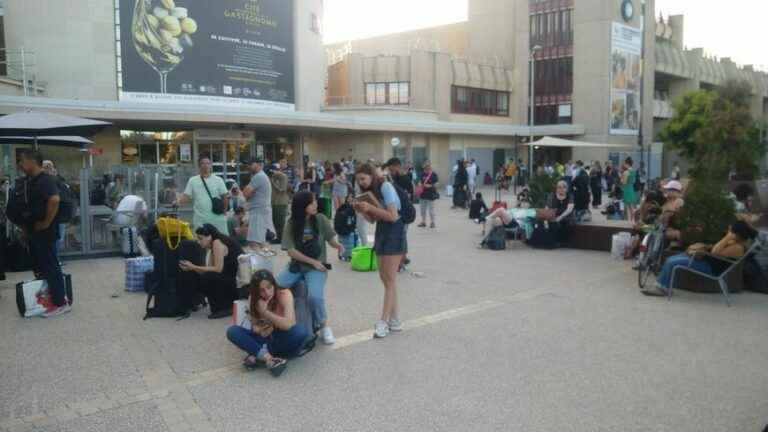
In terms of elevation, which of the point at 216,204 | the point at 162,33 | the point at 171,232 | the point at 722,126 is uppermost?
the point at 162,33

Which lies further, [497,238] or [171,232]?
[497,238]

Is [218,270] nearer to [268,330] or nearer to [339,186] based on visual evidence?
[268,330]

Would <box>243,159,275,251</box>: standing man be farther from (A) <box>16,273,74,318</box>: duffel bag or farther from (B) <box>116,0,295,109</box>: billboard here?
(B) <box>116,0,295,109</box>: billboard

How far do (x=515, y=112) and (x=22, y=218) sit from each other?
4361 cm

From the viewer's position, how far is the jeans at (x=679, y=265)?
7.93 m

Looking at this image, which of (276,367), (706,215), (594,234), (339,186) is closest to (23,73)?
(339,186)

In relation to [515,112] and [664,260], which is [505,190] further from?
[664,260]

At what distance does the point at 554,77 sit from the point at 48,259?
4544 centimetres

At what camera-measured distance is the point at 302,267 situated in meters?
6.15

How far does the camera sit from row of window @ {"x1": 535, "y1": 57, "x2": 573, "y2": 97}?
47844mm

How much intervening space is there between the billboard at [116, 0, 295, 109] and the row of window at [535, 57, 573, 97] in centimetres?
2268

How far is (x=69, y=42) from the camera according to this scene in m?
25.6

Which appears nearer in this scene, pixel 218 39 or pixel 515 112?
pixel 218 39

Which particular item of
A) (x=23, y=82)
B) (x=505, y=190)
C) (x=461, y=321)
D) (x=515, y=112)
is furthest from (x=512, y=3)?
(x=461, y=321)
